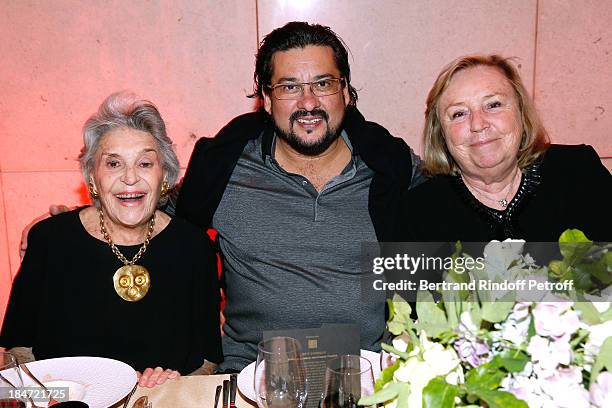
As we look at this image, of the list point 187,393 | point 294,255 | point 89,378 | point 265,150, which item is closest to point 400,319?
point 187,393

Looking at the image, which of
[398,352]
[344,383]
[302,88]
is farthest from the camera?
[302,88]

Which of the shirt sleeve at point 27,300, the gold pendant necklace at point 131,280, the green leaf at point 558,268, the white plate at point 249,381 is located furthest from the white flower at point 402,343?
the shirt sleeve at point 27,300

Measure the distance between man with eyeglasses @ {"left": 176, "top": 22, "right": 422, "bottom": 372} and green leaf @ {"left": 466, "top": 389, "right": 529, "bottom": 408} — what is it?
1.37 m

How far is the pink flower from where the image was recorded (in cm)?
77

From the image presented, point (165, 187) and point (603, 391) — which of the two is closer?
point (603, 391)

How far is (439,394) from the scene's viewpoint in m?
0.79

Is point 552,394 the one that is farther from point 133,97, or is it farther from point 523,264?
point 133,97

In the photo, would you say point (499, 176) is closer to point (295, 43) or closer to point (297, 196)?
point (297, 196)

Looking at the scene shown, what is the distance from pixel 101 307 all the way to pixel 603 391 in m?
1.69

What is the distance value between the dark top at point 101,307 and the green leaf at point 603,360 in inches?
59.4

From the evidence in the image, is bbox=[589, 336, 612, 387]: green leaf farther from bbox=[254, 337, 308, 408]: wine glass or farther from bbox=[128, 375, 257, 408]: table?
bbox=[128, 375, 257, 408]: table

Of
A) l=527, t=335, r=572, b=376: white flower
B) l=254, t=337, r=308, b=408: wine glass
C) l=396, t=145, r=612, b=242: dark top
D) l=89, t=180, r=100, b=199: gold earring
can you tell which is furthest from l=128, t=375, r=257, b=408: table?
l=396, t=145, r=612, b=242: dark top

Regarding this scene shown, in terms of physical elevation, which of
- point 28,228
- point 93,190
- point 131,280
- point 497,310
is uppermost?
point 93,190

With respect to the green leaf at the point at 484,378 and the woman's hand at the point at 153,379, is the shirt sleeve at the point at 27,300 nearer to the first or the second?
the woman's hand at the point at 153,379
